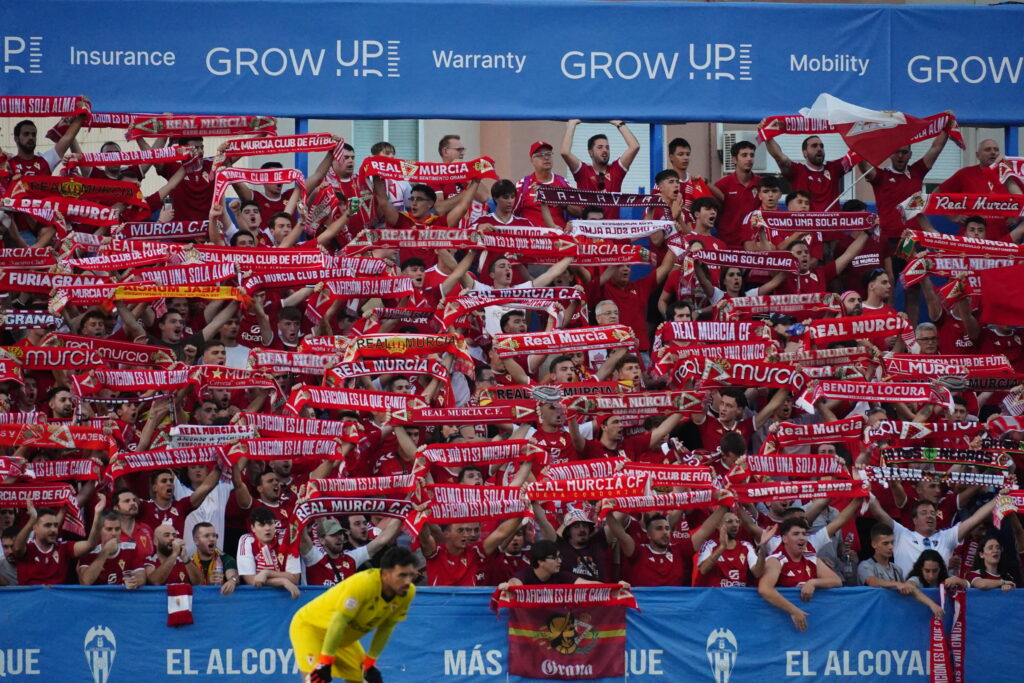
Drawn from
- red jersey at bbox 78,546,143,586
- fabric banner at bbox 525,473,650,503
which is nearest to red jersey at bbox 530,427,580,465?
fabric banner at bbox 525,473,650,503

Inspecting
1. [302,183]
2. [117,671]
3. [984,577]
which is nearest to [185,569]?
[117,671]

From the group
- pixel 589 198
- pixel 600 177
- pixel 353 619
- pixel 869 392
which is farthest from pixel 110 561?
pixel 600 177

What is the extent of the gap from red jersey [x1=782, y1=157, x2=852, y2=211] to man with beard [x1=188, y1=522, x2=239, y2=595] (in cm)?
812

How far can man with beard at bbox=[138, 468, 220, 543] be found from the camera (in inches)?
566

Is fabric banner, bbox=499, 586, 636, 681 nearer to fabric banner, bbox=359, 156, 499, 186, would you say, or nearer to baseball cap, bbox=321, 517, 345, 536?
baseball cap, bbox=321, 517, 345, 536

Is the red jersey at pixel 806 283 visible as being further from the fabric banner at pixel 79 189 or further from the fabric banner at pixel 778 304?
the fabric banner at pixel 79 189

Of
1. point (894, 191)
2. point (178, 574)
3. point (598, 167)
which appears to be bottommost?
point (178, 574)

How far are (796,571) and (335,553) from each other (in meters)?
3.69

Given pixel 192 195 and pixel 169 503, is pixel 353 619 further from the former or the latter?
→ pixel 192 195

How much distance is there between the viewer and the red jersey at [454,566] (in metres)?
14.2

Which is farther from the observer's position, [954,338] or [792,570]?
[954,338]

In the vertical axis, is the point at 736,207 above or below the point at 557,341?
above

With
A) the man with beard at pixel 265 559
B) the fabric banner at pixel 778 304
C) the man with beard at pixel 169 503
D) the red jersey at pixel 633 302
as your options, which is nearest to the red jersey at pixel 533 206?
the red jersey at pixel 633 302

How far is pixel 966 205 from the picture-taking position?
18.2 meters
